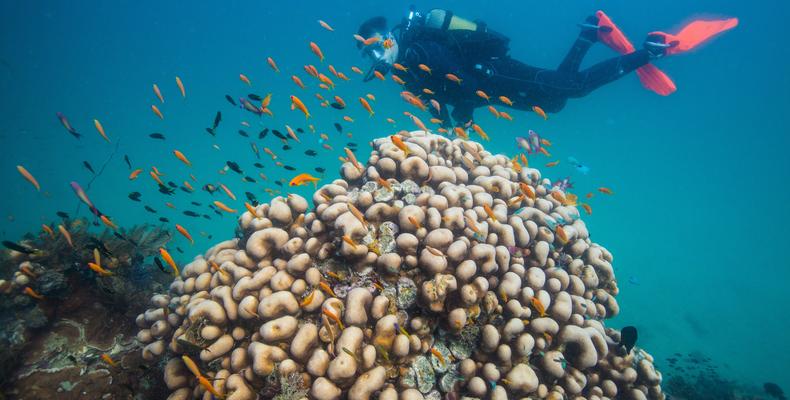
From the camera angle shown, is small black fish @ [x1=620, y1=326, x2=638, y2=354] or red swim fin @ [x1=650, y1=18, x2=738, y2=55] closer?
small black fish @ [x1=620, y1=326, x2=638, y2=354]

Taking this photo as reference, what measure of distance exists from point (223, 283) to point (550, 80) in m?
9.19

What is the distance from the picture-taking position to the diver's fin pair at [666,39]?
9.03 metres

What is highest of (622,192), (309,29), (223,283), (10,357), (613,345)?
(309,29)

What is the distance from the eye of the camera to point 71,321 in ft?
16.6

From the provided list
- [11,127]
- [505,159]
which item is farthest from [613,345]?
[11,127]

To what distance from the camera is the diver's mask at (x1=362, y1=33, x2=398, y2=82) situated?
7.60m

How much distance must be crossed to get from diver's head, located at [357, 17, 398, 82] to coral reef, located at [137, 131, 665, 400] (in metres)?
3.69

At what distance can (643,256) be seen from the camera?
47.0m

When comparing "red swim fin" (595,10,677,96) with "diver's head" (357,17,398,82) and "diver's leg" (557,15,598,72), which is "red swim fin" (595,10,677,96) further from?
"diver's head" (357,17,398,82)

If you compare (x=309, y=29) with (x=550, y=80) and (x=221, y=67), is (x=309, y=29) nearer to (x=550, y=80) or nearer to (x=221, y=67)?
(x=221, y=67)

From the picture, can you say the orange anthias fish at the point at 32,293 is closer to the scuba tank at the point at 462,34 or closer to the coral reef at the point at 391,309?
the coral reef at the point at 391,309

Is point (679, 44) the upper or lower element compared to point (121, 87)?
lower

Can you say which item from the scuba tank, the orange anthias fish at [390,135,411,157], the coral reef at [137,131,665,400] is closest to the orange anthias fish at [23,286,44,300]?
the coral reef at [137,131,665,400]

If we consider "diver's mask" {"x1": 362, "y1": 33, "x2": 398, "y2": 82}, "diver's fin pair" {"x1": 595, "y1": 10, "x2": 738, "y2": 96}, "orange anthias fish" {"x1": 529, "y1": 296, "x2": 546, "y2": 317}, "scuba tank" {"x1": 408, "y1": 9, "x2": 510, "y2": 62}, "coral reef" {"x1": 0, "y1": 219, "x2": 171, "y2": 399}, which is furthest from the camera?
"diver's fin pair" {"x1": 595, "y1": 10, "x2": 738, "y2": 96}
